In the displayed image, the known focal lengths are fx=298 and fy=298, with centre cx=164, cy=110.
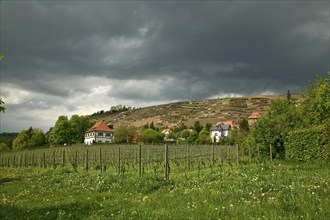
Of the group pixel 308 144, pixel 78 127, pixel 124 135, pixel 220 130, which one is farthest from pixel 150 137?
pixel 308 144

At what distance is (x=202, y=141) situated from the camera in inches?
4796

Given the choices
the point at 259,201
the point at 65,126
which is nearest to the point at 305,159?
the point at 259,201

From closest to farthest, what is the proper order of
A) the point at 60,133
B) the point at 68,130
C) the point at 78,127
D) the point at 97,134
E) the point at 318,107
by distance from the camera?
1. the point at 318,107
2. the point at 60,133
3. the point at 68,130
4. the point at 78,127
5. the point at 97,134

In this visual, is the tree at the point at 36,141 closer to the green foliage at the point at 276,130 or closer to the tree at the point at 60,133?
the tree at the point at 60,133

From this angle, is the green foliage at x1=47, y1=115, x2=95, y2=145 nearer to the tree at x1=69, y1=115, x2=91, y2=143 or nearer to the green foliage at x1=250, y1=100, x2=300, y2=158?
Result: the tree at x1=69, y1=115, x2=91, y2=143

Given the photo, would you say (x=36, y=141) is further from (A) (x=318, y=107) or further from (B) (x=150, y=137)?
(A) (x=318, y=107)

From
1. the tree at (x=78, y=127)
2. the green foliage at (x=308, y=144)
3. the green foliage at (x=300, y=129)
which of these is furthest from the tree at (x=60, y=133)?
the green foliage at (x=308, y=144)

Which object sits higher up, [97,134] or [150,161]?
[97,134]

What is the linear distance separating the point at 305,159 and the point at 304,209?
85.5 ft

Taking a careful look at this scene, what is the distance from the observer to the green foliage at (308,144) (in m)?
29.5

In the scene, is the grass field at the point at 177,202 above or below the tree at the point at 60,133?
below

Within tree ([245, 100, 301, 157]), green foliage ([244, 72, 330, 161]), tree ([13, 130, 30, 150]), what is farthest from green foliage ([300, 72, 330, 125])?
tree ([13, 130, 30, 150])

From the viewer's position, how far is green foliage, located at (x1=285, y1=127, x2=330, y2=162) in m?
29.5

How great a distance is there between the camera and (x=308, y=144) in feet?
104
